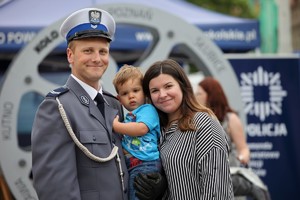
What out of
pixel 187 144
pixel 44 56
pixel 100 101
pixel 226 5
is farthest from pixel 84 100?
pixel 226 5

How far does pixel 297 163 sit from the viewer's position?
688 cm

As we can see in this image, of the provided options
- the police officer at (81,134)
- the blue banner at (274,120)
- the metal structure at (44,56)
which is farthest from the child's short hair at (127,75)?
the blue banner at (274,120)

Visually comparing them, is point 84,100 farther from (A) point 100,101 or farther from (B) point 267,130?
(B) point 267,130

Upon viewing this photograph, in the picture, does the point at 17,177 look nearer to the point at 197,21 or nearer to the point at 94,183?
the point at 94,183

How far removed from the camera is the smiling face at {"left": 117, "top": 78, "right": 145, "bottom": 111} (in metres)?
3.25

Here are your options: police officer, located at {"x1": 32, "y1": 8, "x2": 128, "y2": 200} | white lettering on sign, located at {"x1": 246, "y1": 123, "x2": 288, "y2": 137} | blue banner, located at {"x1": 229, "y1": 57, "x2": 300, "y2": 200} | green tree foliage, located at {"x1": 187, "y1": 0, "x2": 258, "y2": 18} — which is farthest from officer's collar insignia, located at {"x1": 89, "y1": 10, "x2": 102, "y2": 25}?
green tree foliage, located at {"x1": 187, "y1": 0, "x2": 258, "y2": 18}

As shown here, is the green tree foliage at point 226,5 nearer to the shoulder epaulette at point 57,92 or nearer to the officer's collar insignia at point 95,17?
the officer's collar insignia at point 95,17

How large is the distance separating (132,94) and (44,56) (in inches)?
79.1

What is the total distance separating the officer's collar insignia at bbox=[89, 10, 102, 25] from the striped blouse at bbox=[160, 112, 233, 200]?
0.69 meters

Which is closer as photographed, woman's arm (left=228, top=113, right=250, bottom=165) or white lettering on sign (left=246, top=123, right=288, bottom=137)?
woman's arm (left=228, top=113, right=250, bottom=165)

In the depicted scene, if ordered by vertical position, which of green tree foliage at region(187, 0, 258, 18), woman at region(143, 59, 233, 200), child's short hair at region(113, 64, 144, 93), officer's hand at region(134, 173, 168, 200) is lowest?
officer's hand at region(134, 173, 168, 200)

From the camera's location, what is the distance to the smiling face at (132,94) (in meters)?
3.25

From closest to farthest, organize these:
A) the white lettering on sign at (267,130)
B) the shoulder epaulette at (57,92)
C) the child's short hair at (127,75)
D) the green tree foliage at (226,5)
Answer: the shoulder epaulette at (57,92) → the child's short hair at (127,75) → the white lettering on sign at (267,130) → the green tree foliage at (226,5)

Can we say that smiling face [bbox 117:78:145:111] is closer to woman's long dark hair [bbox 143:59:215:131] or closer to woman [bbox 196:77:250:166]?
woman's long dark hair [bbox 143:59:215:131]
